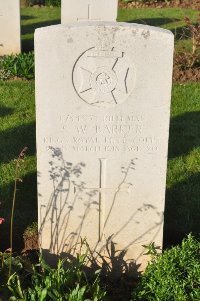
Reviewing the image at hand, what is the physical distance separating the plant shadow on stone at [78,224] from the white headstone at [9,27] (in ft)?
21.4

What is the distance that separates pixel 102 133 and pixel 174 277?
41.5 inches

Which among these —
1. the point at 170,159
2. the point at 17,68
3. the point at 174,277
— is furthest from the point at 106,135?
the point at 17,68

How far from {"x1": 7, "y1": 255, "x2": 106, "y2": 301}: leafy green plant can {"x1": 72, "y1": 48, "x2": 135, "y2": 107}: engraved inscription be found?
43.5 inches

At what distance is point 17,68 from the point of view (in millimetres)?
8430

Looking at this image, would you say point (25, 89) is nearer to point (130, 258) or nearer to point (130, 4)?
point (130, 258)

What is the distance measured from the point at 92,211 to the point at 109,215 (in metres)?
0.13

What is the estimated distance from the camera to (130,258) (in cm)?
394

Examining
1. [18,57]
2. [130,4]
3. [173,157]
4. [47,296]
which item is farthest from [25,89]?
[130,4]

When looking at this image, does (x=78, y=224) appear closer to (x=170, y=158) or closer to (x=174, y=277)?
(x=174, y=277)

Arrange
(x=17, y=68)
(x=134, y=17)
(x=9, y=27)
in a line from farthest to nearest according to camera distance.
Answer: (x=134, y=17)
(x=9, y=27)
(x=17, y=68)

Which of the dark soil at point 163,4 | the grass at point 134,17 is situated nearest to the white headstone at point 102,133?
the grass at point 134,17

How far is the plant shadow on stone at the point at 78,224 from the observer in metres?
3.67

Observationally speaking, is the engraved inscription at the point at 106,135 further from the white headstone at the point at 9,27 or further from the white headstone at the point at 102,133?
the white headstone at the point at 9,27

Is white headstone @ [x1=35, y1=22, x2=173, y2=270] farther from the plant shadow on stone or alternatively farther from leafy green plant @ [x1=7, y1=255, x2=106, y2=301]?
leafy green plant @ [x1=7, y1=255, x2=106, y2=301]
